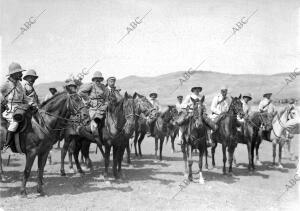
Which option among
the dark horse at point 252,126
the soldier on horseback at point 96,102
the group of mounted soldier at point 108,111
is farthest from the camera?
the dark horse at point 252,126

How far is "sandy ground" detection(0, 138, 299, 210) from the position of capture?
7055 mm

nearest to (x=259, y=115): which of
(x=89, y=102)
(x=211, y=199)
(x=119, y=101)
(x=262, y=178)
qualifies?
(x=262, y=178)

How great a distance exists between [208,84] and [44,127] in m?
66.6

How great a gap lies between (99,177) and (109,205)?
288 centimetres

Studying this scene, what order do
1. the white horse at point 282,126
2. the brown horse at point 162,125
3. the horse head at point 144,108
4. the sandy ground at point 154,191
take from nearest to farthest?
the sandy ground at point 154,191 < the horse head at point 144,108 < the white horse at point 282,126 < the brown horse at point 162,125

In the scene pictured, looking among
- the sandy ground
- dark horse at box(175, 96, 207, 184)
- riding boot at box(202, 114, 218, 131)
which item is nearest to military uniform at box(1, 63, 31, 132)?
the sandy ground

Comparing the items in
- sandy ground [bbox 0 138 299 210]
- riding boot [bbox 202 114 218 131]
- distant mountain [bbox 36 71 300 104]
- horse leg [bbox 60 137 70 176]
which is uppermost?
distant mountain [bbox 36 71 300 104]

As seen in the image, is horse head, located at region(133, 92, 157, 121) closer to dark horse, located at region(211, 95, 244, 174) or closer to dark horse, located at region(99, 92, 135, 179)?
dark horse, located at region(99, 92, 135, 179)

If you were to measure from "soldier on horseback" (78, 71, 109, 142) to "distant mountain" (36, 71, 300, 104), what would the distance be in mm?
41362

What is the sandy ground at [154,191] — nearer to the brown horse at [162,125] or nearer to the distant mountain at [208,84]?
the brown horse at [162,125]

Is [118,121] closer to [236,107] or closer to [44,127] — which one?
[44,127]

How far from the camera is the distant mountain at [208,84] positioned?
55106 millimetres

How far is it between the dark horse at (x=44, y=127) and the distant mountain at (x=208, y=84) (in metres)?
43.3

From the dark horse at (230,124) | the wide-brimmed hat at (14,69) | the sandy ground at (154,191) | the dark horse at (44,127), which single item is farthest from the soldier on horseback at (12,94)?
the dark horse at (230,124)
